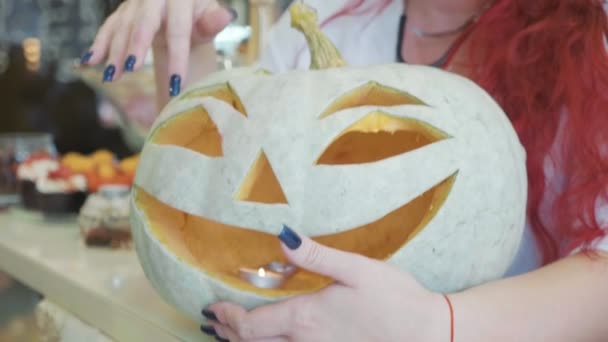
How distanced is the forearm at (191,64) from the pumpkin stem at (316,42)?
301 millimetres

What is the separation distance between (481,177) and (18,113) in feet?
6.87

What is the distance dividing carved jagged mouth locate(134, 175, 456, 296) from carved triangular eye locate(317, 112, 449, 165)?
49 mm

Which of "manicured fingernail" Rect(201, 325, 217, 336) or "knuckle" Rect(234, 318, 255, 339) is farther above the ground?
"knuckle" Rect(234, 318, 255, 339)

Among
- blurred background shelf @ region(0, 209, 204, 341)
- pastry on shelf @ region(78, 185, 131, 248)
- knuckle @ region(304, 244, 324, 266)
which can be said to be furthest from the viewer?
pastry on shelf @ region(78, 185, 131, 248)

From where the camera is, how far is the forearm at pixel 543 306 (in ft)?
1.67

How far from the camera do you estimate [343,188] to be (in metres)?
0.49

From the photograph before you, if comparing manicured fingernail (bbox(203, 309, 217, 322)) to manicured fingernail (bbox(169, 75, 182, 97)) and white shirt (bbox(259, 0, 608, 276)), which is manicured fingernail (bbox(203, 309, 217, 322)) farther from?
white shirt (bbox(259, 0, 608, 276))

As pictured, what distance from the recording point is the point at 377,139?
58 centimetres

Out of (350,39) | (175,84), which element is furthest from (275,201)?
(350,39)

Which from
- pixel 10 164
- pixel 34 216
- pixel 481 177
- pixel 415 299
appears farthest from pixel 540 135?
pixel 10 164

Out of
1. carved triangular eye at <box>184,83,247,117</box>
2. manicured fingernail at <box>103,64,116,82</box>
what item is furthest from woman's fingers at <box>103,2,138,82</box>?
carved triangular eye at <box>184,83,247,117</box>

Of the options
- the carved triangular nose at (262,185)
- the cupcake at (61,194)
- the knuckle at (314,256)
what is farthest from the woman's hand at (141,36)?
the cupcake at (61,194)

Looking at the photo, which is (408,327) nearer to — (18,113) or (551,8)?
(551,8)

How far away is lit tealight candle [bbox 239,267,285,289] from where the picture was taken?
1.70 feet
